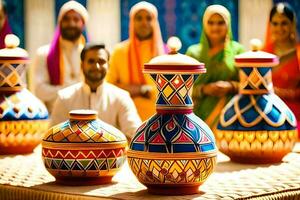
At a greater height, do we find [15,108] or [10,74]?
[10,74]

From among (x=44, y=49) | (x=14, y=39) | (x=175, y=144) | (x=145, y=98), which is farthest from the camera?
(x=44, y=49)

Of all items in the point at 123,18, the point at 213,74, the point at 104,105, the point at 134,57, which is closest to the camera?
the point at 104,105

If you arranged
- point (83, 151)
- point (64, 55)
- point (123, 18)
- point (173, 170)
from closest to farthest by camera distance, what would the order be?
point (173, 170) < point (83, 151) < point (64, 55) < point (123, 18)

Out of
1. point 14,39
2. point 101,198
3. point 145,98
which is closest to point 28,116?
point 14,39

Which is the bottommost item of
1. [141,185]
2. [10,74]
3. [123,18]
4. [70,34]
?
[141,185]

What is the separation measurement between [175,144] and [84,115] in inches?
14.2

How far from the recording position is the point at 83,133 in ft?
9.77

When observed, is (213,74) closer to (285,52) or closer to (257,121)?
(285,52)

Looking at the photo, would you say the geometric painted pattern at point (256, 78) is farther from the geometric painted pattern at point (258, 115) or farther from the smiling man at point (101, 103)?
the smiling man at point (101, 103)

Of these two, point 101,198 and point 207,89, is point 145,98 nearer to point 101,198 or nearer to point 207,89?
point 207,89

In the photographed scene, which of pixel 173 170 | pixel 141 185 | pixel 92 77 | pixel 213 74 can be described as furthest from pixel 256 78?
pixel 213 74

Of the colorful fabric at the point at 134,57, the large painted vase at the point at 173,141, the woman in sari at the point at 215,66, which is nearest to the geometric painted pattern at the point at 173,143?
the large painted vase at the point at 173,141

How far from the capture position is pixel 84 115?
3016mm

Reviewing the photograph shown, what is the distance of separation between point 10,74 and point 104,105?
1.17ft
